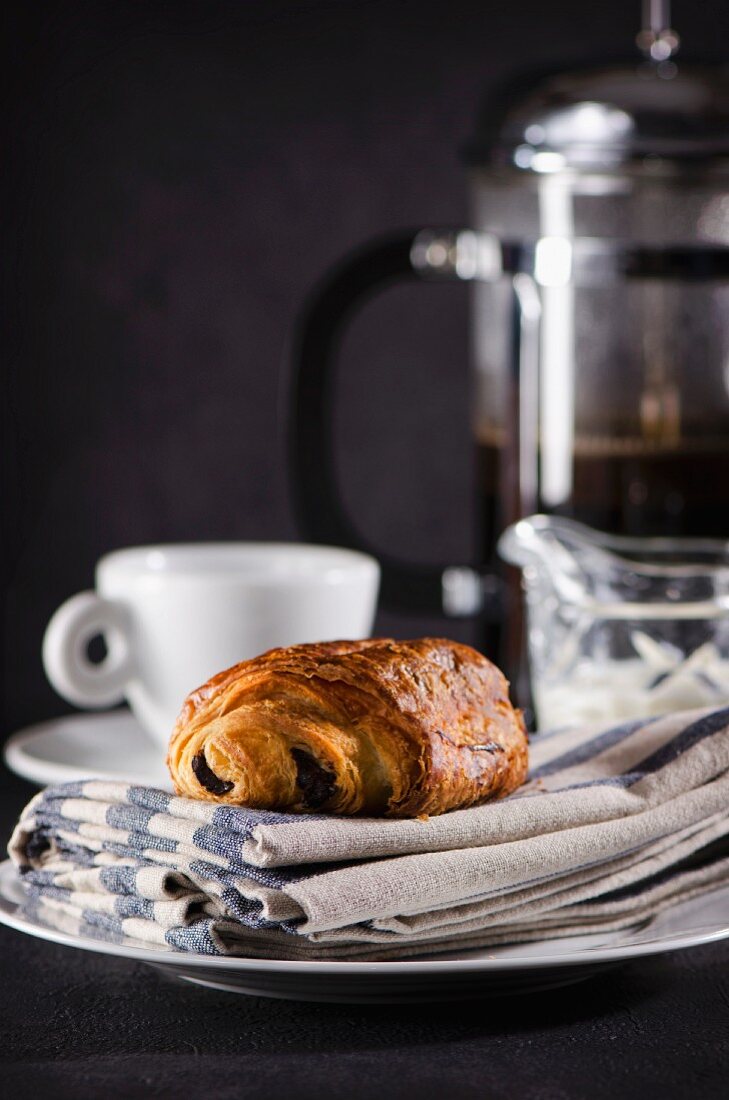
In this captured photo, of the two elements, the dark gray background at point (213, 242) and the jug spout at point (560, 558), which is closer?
the jug spout at point (560, 558)

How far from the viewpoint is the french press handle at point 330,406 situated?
925 millimetres

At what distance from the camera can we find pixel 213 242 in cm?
121

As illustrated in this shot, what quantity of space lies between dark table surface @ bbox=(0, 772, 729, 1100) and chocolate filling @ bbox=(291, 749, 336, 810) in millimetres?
72

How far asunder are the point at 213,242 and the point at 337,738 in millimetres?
784

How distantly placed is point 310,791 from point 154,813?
0.16 ft

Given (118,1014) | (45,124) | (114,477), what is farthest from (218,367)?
(118,1014)

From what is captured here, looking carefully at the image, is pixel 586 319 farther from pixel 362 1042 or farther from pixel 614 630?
pixel 362 1042

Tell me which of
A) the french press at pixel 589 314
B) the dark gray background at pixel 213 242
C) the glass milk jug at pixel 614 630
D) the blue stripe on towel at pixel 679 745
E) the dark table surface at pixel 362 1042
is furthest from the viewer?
the dark gray background at pixel 213 242

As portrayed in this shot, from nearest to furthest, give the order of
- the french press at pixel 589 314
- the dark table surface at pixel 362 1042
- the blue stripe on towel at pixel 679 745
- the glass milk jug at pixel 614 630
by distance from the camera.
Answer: the dark table surface at pixel 362 1042 < the blue stripe on towel at pixel 679 745 < the glass milk jug at pixel 614 630 < the french press at pixel 589 314

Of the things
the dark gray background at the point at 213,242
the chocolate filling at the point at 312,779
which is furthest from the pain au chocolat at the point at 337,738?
the dark gray background at the point at 213,242

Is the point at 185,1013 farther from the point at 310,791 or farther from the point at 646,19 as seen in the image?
the point at 646,19

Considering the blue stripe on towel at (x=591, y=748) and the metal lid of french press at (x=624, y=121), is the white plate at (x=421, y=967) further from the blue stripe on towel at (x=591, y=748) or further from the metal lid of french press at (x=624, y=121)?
the metal lid of french press at (x=624, y=121)

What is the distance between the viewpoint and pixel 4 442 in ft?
3.93

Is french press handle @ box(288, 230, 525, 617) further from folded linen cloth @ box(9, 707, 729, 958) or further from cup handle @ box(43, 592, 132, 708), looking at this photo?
folded linen cloth @ box(9, 707, 729, 958)
